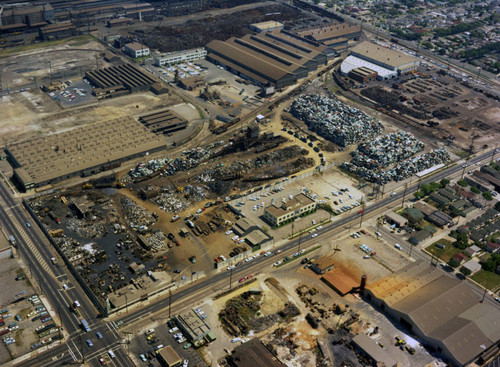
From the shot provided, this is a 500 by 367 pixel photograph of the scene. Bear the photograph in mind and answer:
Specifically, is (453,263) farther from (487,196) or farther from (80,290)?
(80,290)

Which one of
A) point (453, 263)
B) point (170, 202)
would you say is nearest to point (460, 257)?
point (453, 263)

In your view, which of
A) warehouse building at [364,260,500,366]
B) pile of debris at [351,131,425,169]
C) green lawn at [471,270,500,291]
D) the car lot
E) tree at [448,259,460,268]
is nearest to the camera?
the car lot

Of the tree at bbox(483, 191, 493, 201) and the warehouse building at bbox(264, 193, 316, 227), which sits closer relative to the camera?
the warehouse building at bbox(264, 193, 316, 227)

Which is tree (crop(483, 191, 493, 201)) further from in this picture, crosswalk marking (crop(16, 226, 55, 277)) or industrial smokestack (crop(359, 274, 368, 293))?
crosswalk marking (crop(16, 226, 55, 277))

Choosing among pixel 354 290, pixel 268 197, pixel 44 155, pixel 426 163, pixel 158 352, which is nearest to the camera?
pixel 158 352

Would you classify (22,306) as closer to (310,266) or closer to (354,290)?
(310,266)

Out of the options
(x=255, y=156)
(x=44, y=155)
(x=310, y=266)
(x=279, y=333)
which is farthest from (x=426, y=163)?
(x=44, y=155)

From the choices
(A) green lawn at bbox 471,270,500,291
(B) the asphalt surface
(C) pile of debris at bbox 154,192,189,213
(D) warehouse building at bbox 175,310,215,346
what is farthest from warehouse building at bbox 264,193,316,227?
(A) green lawn at bbox 471,270,500,291
